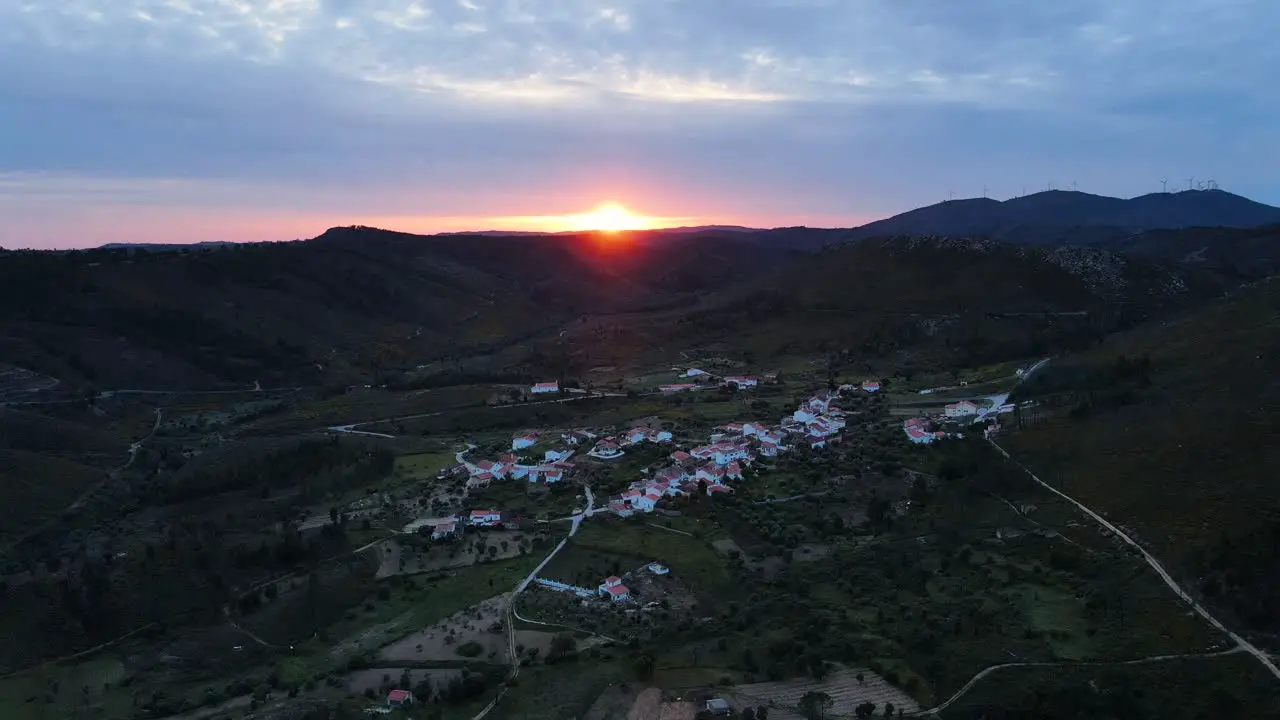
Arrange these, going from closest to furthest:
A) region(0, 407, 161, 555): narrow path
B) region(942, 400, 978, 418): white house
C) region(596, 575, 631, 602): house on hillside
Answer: region(596, 575, 631, 602): house on hillside, region(0, 407, 161, 555): narrow path, region(942, 400, 978, 418): white house

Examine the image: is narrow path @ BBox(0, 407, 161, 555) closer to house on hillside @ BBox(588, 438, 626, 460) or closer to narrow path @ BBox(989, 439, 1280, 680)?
house on hillside @ BBox(588, 438, 626, 460)

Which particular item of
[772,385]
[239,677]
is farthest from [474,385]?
[239,677]

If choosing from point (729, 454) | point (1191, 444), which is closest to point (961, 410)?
point (729, 454)

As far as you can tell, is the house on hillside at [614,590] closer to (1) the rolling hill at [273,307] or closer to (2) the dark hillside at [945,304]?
(2) the dark hillside at [945,304]

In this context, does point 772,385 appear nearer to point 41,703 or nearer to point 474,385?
point 474,385

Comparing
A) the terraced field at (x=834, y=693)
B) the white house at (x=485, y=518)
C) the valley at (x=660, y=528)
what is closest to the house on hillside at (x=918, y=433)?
the valley at (x=660, y=528)

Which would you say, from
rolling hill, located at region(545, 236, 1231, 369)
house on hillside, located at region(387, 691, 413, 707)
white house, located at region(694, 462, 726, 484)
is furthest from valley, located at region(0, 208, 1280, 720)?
rolling hill, located at region(545, 236, 1231, 369)

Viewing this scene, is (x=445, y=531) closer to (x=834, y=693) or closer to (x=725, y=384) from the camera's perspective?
(x=834, y=693)
